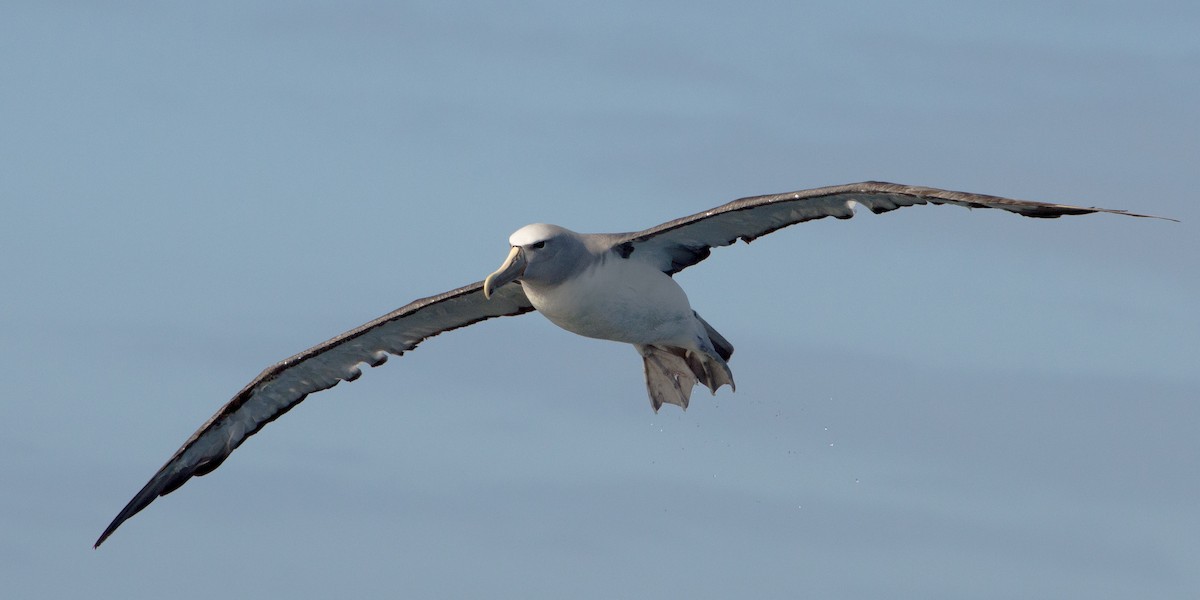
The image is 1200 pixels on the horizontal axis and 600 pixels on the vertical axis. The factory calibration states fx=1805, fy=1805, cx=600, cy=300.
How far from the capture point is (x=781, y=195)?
14984 millimetres

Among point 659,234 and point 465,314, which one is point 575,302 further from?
point 465,314

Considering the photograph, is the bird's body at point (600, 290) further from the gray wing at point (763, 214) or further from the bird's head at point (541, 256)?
the gray wing at point (763, 214)

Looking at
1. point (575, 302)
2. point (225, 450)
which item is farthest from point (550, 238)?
point (225, 450)

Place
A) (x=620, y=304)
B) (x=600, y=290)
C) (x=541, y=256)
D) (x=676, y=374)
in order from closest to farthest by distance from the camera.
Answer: (x=541, y=256), (x=600, y=290), (x=620, y=304), (x=676, y=374)

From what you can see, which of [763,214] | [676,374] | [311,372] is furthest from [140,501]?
[763,214]

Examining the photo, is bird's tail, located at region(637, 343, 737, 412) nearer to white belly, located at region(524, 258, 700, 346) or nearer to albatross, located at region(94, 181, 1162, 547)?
albatross, located at region(94, 181, 1162, 547)

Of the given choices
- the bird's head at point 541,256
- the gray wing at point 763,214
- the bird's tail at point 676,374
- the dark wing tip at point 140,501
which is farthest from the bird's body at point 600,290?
the dark wing tip at point 140,501

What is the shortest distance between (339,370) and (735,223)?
4.61m

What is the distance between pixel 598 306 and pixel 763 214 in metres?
1.73

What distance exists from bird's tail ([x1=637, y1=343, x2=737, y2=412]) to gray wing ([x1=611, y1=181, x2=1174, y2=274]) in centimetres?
116

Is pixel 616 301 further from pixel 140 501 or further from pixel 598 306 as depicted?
pixel 140 501

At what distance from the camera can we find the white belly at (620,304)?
15266 millimetres

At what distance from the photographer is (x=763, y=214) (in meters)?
15.8

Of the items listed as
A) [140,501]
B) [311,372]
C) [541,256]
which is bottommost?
[140,501]
